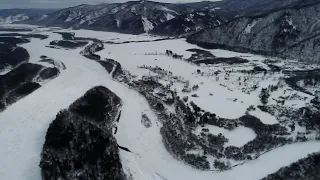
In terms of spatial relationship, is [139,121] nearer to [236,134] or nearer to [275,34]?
[236,134]

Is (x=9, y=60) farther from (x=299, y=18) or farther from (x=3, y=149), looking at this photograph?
(x=299, y=18)

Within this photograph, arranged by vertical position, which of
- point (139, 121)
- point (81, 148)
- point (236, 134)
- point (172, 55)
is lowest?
point (236, 134)

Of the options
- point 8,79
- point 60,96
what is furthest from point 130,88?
point 8,79

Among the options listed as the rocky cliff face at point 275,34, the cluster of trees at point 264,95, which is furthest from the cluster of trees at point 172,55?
the cluster of trees at point 264,95

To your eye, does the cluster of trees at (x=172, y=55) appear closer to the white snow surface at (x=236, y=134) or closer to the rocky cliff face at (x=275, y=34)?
the rocky cliff face at (x=275, y=34)

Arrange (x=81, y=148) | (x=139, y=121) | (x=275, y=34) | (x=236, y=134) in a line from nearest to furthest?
(x=81, y=148) → (x=236, y=134) → (x=139, y=121) → (x=275, y=34)

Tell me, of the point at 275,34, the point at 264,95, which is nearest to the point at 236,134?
the point at 264,95

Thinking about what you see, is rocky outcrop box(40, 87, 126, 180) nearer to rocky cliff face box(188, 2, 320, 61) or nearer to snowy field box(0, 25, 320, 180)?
snowy field box(0, 25, 320, 180)
